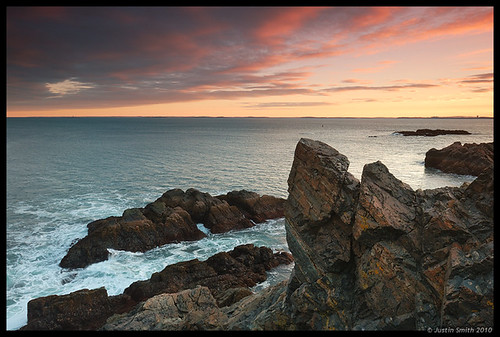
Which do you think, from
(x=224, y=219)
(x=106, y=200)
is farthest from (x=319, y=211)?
(x=106, y=200)

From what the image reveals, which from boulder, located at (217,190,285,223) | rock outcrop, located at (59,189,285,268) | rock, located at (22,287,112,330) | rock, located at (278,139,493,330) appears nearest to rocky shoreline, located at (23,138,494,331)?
rock, located at (278,139,493,330)

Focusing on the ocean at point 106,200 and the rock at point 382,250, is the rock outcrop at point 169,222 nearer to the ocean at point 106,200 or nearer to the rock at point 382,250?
the ocean at point 106,200

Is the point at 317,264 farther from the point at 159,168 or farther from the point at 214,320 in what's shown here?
the point at 159,168

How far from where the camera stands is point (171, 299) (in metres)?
16.3

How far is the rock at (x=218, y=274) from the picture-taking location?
22.8 meters

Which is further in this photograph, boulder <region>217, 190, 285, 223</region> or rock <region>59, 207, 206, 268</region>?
boulder <region>217, 190, 285, 223</region>

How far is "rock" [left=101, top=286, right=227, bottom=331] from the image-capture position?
13734mm

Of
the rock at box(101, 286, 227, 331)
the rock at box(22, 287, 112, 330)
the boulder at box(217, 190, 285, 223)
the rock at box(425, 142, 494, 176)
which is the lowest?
the rock at box(22, 287, 112, 330)

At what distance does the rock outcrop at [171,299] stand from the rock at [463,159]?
2059 inches

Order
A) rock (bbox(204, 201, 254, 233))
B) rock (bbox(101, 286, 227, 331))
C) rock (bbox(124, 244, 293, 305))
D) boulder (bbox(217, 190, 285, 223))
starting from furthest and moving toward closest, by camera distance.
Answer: boulder (bbox(217, 190, 285, 223)) < rock (bbox(204, 201, 254, 233)) < rock (bbox(124, 244, 293, 305)) < rock (bbox(101, 286, 227, 331))

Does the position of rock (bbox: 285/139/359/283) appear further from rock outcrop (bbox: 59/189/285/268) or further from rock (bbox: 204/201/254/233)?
rock (bbox: 204/201/254/233)

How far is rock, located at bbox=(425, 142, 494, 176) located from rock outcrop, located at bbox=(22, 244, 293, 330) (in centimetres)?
5230

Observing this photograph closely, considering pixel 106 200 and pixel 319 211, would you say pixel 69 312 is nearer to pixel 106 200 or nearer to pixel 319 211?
pixel 319 211

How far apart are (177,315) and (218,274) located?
10103mm
